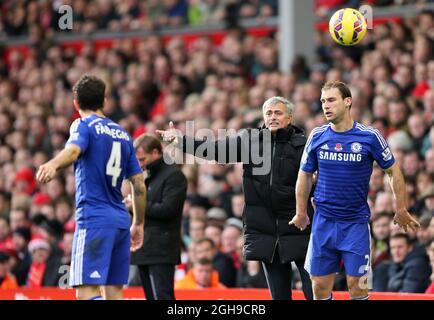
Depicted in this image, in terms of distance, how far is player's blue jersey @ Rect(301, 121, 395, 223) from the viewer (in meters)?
9.21

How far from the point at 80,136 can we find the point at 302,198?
1989 millimetres

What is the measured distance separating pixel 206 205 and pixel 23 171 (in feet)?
14.6

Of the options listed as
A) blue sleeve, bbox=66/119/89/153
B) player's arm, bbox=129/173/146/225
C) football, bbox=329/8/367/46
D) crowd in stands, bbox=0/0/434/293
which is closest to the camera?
blue sleeve, bbox=66/119/89/153

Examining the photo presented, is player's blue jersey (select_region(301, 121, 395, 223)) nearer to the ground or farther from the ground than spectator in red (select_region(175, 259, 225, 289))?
farther from the ground

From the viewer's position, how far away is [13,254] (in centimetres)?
1480

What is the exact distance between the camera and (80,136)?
8.45 metres

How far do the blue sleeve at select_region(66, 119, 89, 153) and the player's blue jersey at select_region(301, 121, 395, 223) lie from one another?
6.29 feet

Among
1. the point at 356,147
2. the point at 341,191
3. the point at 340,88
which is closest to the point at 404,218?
the point at 341,191

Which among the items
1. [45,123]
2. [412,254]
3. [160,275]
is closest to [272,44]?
[45,123]

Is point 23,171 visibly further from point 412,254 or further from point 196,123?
point 412,254

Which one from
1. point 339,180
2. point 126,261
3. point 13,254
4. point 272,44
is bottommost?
point 13,254

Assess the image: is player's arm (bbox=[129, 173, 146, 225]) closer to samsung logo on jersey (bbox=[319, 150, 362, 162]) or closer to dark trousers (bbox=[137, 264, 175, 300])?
samsung logo on jersey (bbox=[319, 150, 362, 162])
